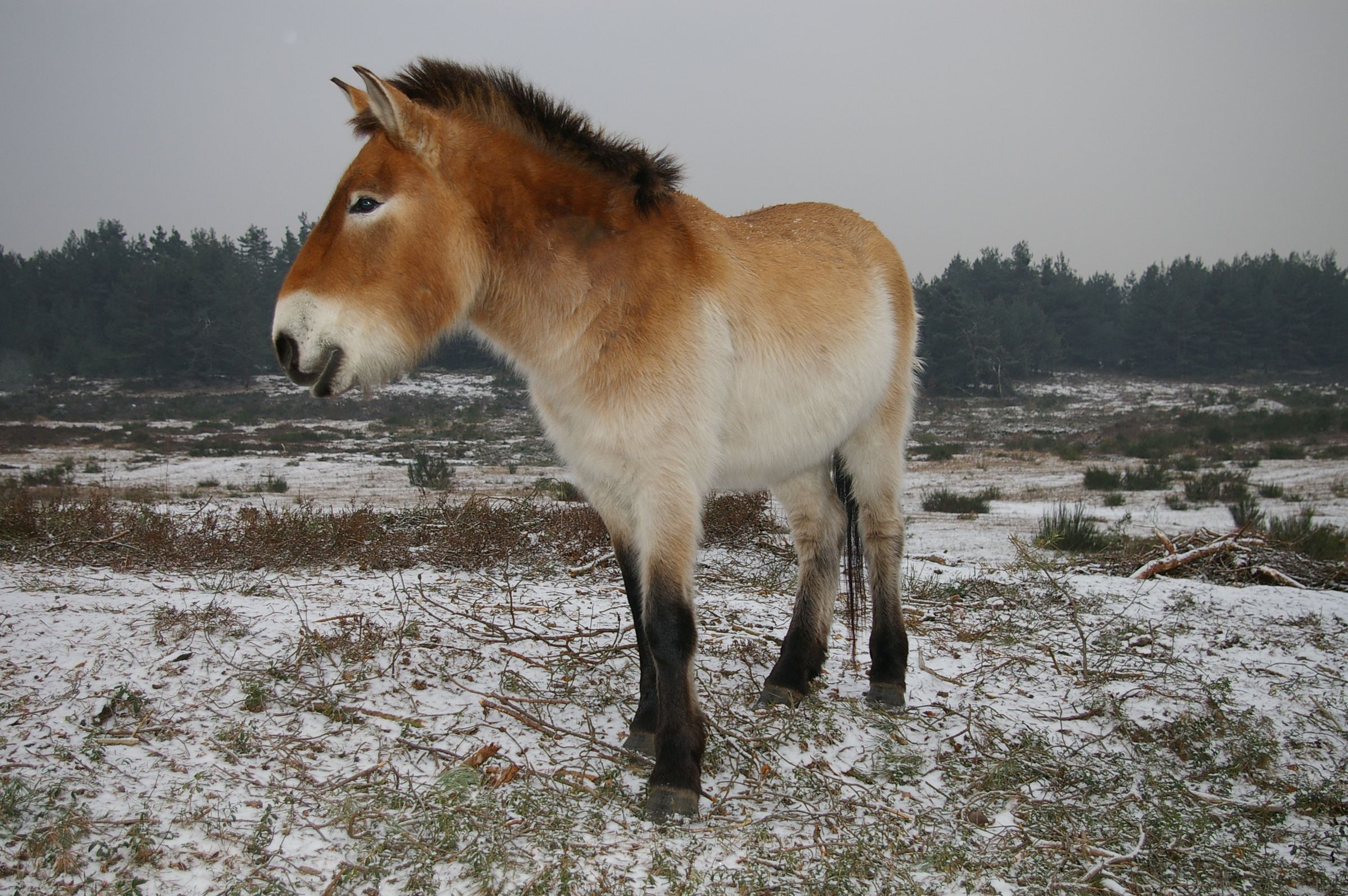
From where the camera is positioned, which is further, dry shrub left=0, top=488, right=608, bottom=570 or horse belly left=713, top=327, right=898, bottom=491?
dry shrub left=0, top=488, right=608, bottom=570

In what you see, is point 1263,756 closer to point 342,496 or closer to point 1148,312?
point 342,496

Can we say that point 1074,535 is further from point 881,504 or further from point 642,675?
point 642,675

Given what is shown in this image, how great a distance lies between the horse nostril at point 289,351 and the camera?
2.66 metres

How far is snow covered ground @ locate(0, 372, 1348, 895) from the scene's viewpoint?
8.16 ft

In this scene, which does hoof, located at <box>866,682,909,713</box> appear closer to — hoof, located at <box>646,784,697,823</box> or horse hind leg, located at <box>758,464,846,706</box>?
horse hind leg, located at <box>758,464,846,706</box>

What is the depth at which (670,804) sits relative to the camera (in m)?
2.86

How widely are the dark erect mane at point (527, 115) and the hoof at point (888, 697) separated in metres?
2.80

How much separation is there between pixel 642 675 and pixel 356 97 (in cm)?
271

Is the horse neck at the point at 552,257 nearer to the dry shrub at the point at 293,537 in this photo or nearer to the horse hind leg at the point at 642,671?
the horse hind leg at the point at 642,671

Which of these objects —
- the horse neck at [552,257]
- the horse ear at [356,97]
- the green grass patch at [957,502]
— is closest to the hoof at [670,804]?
the horse neck at [552,257]

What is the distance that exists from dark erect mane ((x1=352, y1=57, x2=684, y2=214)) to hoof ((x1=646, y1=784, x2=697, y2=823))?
7.72ft

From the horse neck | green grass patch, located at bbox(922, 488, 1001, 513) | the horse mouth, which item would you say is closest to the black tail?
the horse neck

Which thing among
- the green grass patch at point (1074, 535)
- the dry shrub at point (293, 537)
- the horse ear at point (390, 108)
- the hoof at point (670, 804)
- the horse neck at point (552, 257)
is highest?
the horse ear at point (390, 108)

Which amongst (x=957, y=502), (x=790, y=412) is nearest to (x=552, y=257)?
(x=790, y=412)
